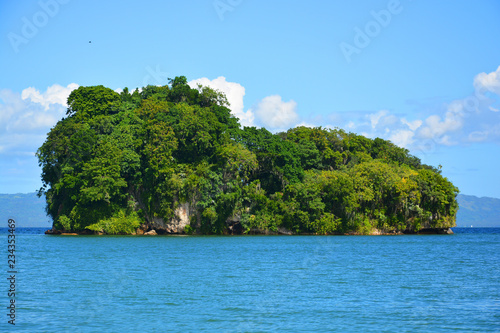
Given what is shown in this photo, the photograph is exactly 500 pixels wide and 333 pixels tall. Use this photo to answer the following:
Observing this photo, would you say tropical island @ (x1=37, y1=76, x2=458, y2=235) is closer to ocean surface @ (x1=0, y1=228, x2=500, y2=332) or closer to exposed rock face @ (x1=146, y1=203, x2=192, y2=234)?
exposed rock face @ (x1=146, y1=203, x2=192, y2=234)

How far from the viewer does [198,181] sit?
6012 centimetres

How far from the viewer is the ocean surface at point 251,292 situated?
17797 mm

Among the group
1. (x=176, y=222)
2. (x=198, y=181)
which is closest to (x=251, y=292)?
(x=198, y=181)

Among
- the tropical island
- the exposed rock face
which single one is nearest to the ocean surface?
the tropical island

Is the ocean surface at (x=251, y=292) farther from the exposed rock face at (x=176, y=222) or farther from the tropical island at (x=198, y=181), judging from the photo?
the exposed rock face at (x=176, y=222)

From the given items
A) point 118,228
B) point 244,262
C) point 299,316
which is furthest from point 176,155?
point 299,316

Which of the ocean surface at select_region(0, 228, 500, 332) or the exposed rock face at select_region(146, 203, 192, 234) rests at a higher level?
the exposed rock face at select_region(146, 203, 192, 234)

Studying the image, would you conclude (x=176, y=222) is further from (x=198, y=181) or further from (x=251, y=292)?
(x=251, y=292)

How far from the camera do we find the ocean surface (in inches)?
701

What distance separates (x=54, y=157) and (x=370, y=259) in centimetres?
3985

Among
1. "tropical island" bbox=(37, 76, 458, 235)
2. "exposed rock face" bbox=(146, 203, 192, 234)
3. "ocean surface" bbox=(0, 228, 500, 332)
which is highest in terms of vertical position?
"tropical island" bbox=(37, 76, 458, 235)

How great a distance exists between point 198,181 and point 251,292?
122 feet

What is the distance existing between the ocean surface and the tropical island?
21862mm

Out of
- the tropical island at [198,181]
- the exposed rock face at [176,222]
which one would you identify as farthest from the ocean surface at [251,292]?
the exposed rock face at [176,222]
